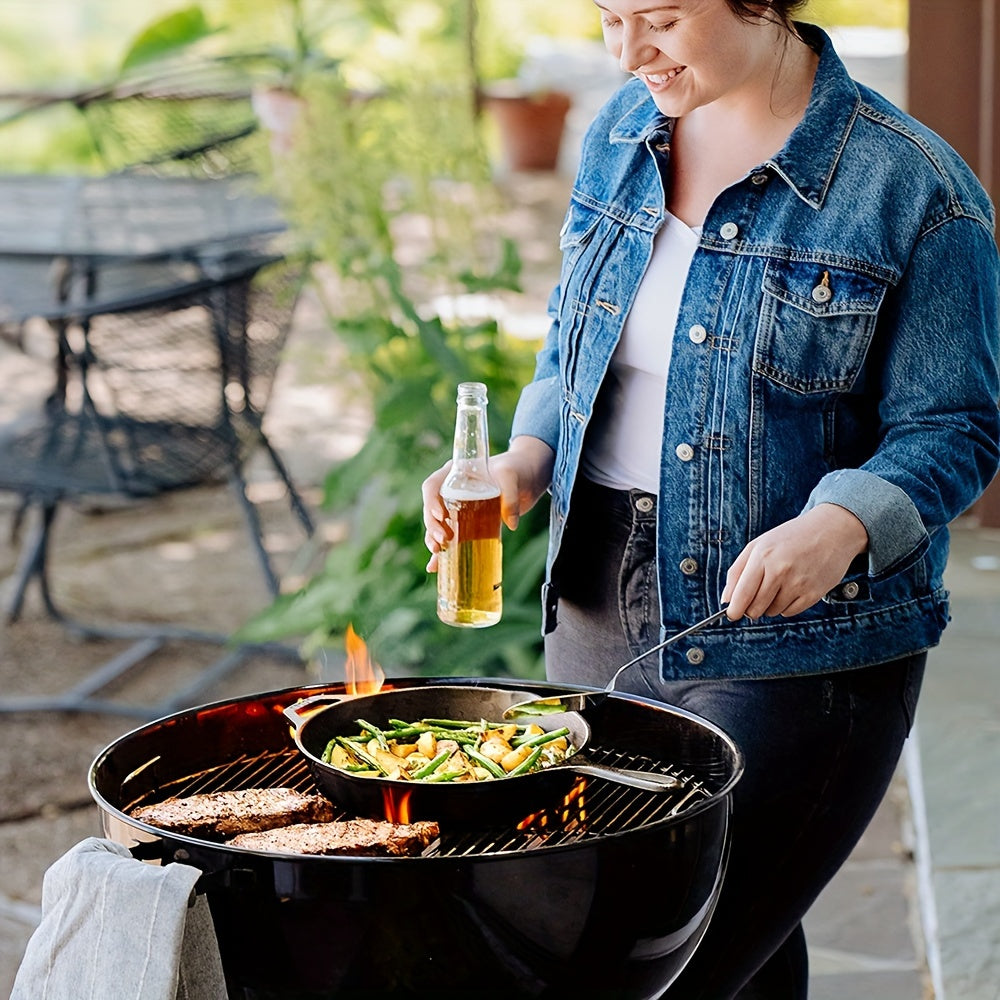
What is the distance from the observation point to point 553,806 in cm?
Result: 151

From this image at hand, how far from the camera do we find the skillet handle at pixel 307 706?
Result: 1.61 m

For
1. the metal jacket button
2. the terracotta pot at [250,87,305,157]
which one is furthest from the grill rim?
the terracotta pot at [250,87,305,157]

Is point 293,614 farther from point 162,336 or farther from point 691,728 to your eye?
point 691,728

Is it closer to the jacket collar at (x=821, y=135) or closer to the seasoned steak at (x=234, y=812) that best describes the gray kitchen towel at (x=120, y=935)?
the seasoned steak at (x=234, y=812)

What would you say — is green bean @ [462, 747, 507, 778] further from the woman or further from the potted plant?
the potted plant

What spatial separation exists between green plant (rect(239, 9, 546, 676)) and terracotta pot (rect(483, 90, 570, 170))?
19.4ft

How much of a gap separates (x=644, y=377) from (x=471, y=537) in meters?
0.28

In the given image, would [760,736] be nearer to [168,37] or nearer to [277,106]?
[277,106]

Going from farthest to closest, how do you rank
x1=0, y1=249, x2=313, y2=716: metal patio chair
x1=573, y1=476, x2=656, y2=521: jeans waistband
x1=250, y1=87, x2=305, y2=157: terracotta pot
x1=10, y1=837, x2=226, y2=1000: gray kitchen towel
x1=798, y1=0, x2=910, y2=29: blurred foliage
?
x1=798, y1=0, x2=910, y2=29: blurred foliage, x1=250, y1=87, x2=305, y2=157: terracotta pot, x1=0, y1=249, x2=313, y2=716: metal patio chair, x1=573, y1=476, x2=656, y2=521: jeans waistband, x1=10, y1=837, x2=226, y2=1000: gray kitchen towel

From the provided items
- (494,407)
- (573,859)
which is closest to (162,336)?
(494,407)

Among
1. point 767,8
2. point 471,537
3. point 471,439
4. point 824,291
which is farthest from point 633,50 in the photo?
point 471,537

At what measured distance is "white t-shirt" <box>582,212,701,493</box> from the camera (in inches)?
66.5

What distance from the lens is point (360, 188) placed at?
3539 mm

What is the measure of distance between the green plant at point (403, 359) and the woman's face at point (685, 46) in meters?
1.59
